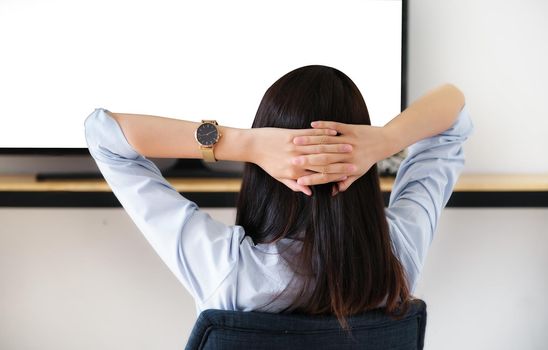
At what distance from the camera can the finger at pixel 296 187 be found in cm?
88

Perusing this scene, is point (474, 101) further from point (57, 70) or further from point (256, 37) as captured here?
point (57, 70)

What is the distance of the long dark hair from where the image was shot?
0.86m

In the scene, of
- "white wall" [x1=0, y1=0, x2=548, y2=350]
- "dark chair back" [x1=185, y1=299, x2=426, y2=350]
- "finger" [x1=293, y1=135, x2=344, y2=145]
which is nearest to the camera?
"dark chair back" [x1=185, y1=299, x2=426, y2=350]

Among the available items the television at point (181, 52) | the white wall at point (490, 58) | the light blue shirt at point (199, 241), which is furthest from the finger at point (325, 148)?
the white wall at point (490, 58)

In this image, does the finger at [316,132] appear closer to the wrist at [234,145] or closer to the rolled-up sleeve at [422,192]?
the wrist at [234,145]

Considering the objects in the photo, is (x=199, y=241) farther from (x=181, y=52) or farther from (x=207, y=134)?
(x=181, y=52)

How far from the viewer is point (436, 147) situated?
3.88ft

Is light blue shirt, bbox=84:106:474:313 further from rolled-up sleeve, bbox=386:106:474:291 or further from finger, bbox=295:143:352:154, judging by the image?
finger, bbox=295:143:352:154

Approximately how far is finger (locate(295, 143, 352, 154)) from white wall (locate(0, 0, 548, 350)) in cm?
133

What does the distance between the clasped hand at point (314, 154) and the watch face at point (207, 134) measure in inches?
2.7

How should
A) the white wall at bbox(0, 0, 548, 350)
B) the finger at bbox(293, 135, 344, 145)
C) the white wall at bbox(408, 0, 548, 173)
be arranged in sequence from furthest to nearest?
the white wall at bbox(0, 0, 548, 350)
the white wall at bbox(408, 0, 548, 173)
the finger at bbox(293, 135, 344, 145)

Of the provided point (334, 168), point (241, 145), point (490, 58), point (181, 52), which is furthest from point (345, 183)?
point (490, 58)

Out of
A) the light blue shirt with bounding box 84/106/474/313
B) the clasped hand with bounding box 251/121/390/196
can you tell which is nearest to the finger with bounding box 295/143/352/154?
the clasped hand with bounding box 251/121/390/196

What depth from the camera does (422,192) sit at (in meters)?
1.09
